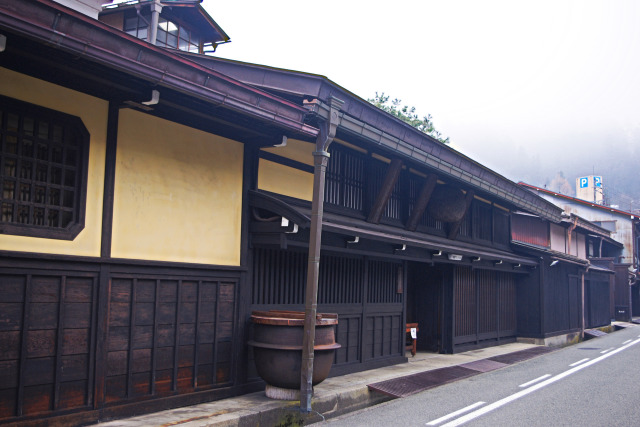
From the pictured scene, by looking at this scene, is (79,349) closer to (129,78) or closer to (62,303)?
(62,303)

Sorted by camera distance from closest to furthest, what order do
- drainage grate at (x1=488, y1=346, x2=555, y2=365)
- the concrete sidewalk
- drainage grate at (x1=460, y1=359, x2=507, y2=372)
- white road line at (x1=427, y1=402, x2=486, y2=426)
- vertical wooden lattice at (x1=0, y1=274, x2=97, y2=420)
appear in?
vertical wooden lattice at (x1=0, y1=274, x2=97, y2=420)
the concrete sidewalk
white road line at (x1=427, y1=402, x2=486, y2=426)
drainage grate at (x1=460, y1=359, x2=507, y2=372)
drainage grate at (x1=488, y1=346, x2=555, y2=365)

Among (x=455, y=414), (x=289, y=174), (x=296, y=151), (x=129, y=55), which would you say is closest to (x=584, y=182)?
(x=296, y=151)

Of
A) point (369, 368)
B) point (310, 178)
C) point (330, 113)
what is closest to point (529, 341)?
point (369, 368)

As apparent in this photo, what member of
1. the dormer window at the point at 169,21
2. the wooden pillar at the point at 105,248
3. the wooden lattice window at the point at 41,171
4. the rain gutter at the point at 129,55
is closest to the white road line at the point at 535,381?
the rain gutter at the point at 129,55

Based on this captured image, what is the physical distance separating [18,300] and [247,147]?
13.9 feet

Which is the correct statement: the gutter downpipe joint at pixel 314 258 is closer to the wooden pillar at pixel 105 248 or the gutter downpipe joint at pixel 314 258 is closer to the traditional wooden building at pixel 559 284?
the wooden pillar at pixel 105 248

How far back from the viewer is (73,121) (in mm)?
6855

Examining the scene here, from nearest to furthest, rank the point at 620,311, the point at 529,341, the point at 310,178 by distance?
the point at 310,178, the point at 529,341, the point at 620,311

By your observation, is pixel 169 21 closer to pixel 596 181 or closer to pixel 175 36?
pixel 175 36

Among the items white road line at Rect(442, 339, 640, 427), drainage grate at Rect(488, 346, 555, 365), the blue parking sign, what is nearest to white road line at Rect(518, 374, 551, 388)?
white road line at Rect(442, 339, 640, 427)

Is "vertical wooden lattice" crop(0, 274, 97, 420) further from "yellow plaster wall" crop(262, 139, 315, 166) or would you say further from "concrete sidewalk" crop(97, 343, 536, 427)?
"yellow plaster wall" crop(262, 139, 315, 166)

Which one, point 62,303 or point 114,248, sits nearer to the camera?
point 62,303

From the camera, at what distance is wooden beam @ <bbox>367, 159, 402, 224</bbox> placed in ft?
41.0

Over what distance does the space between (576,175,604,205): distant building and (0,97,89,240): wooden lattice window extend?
53756 millimetres
